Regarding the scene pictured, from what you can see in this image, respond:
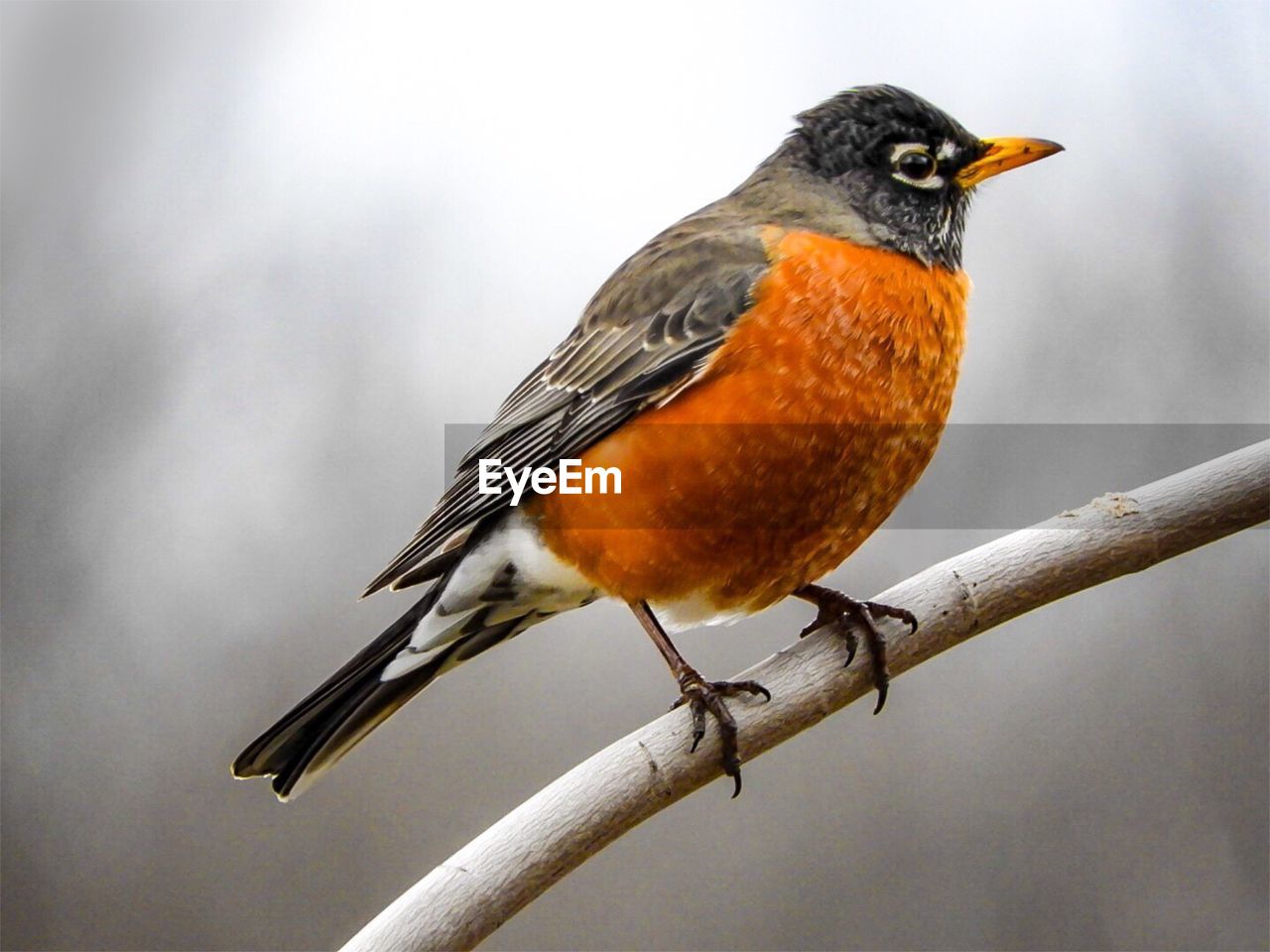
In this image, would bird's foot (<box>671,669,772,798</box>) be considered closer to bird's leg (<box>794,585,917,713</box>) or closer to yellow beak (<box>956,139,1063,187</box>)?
bird's leg (<box>794,585,917,713</box>)

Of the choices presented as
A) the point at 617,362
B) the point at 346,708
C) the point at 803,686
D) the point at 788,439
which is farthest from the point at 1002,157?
the point at 346,708

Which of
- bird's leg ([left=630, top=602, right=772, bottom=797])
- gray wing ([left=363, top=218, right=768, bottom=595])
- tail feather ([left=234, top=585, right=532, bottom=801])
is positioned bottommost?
bird's leg ([left=630, top=602, right=772, bottom=797])

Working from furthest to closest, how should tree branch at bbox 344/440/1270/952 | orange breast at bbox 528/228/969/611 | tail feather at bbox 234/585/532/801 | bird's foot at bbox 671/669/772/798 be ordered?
tail feather at bbox 234/585/532/801
orange breast at bbox 528/228/969/611
bird's foot at bbox 671/669/772/798
tree branch at bbox 344/440/1270/952

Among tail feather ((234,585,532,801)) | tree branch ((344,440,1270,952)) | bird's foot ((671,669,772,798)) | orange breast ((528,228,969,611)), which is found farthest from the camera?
tail feather ((234,585,532,801))

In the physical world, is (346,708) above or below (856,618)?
above

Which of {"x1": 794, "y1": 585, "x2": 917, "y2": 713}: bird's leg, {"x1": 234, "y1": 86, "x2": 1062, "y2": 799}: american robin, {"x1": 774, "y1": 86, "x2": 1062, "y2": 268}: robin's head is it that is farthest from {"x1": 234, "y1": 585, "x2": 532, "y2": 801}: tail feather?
{"x1": 774, "y1": 86, "x2": 1062, "y2": 268}: robin's head

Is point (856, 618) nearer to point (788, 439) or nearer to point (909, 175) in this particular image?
point (788, 439)

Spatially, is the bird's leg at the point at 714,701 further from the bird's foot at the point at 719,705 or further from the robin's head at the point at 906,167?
the robin's head at the point at 906,167
